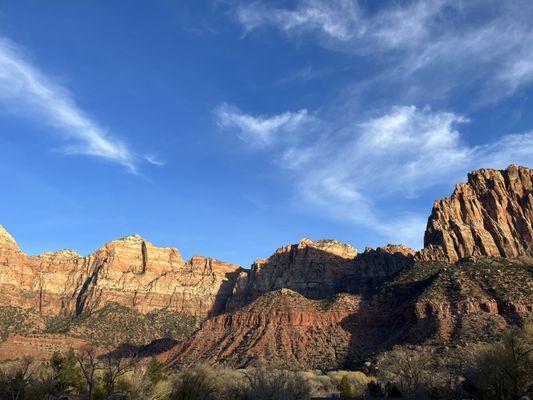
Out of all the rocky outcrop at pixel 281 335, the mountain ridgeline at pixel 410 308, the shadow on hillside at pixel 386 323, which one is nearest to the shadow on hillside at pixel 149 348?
the mountain ridgeline at pixel 410 308

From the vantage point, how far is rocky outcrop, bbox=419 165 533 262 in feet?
417

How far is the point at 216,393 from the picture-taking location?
52594 mm

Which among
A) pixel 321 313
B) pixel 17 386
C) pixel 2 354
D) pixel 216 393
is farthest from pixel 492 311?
pixel 2 354

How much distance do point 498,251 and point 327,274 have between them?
3059 inches

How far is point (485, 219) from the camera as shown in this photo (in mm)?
137250

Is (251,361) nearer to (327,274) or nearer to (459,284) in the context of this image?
(459,284)

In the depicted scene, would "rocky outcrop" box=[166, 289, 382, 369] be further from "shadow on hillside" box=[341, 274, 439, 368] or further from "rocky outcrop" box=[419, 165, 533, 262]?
"rocky outcrop" box=[419, 165, 533, 262]

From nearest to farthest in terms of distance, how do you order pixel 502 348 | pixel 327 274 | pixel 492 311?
pixel 502 348
pixel 492 311
pixel 327 274

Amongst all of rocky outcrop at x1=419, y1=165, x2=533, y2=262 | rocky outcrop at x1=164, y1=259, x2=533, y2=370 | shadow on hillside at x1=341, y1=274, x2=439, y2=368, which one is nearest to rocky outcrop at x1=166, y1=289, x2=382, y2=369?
rocky outcrop at x1=164, y1=259, x2=533, y2=370

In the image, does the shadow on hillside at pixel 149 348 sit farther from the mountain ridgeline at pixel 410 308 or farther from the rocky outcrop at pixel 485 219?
the rocky outcrop at pixel 485 219

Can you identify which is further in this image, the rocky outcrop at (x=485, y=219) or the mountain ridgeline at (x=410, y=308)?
the rocky outcrop at (x=485, y=219)

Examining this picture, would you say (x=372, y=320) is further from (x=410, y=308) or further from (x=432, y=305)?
(x=432, y=305)

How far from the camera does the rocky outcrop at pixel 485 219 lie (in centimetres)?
12706

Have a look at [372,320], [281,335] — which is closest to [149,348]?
[281,335]
